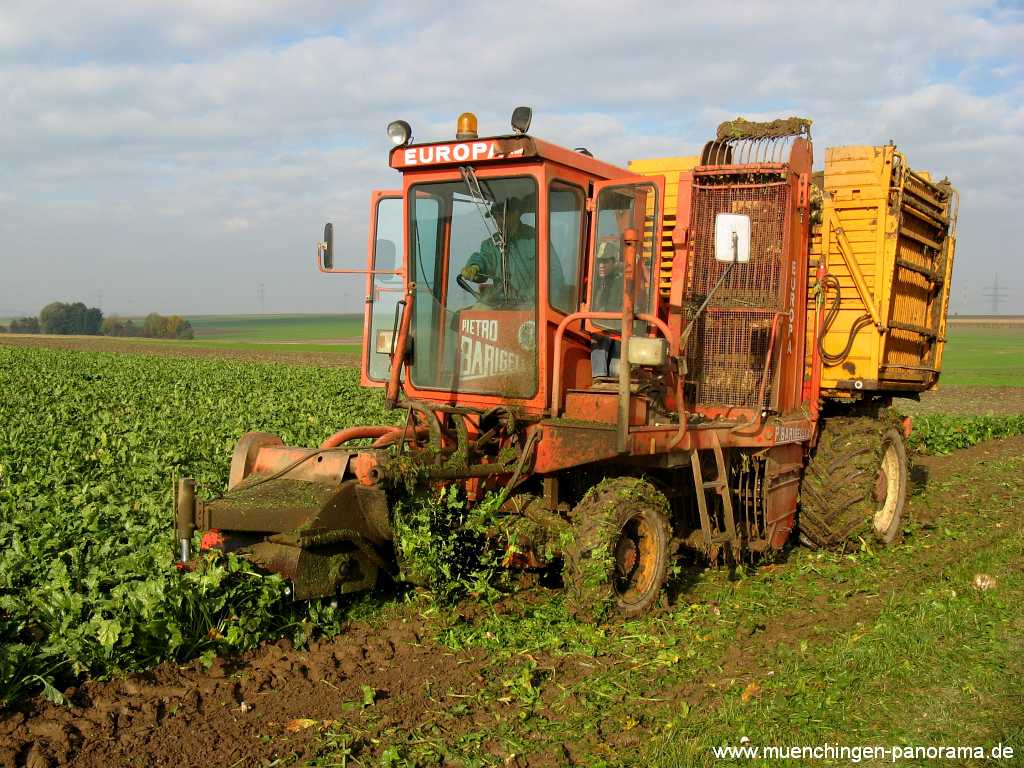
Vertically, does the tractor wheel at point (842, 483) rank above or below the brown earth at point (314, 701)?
above

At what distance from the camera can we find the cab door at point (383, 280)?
678 cm

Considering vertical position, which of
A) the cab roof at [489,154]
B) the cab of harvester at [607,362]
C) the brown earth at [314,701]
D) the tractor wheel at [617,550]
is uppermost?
the cab roof at [489,154]

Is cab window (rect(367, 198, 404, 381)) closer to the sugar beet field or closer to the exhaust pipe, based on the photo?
the sugar beet field

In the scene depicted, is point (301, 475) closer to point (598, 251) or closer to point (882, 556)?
point (598, 251)

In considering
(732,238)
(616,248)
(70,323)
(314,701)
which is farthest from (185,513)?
(70,323)

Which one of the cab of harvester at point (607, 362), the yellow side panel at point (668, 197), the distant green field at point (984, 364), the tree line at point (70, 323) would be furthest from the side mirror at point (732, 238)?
the tree line at point (70, 323)

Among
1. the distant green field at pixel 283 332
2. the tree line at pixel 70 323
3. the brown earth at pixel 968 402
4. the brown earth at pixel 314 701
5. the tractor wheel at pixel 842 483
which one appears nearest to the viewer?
the brown earth at pixel 314 701

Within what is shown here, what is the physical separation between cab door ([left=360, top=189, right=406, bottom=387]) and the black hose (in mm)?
3630

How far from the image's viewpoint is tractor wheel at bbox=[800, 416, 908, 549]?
314 inches

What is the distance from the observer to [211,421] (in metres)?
14.9

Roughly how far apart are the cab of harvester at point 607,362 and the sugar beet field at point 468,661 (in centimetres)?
32

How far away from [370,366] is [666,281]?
270 cm

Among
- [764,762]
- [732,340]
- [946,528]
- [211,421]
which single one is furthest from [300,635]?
[211,421]

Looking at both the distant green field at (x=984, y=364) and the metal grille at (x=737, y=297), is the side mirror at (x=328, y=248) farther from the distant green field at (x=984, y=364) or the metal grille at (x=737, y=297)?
the distant green field at (x=984, y=364)
